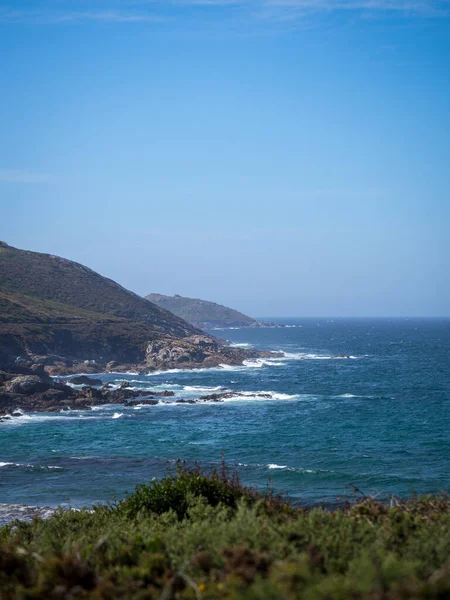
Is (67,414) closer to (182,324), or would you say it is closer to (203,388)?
(203,388)

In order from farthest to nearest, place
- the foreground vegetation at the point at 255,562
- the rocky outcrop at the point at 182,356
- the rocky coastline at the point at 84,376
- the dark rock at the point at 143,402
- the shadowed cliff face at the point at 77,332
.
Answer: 1. the rocky outcrop at the point at 182,356
2. the shadowed cliff face at the point at 77,332
3. the dark rock at the point at 143,402
4. the rocky coastline at the point at 84,376
5. the foreground vegetation at the point at 255,562

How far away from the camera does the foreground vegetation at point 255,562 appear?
5465 mm

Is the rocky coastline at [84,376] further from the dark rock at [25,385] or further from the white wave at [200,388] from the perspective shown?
the white wave at [200,388]

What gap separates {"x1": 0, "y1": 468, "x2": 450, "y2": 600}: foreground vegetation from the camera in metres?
5.46

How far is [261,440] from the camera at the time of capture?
36188mm

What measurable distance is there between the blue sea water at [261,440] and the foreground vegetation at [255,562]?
23.0 ft

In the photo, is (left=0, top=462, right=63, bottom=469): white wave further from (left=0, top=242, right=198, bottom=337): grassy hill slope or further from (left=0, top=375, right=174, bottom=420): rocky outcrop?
(left=0, top=242, right=198, bottom=337): grassy hill slope

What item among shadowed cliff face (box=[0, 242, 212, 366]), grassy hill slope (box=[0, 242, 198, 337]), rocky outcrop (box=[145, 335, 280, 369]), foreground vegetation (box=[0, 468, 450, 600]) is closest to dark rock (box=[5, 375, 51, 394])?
shadowed cliff face (box=[0, 242, 212, 366])

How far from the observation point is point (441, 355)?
290ft

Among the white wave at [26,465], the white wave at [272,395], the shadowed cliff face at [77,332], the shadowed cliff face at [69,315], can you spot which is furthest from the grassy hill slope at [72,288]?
the white wave at [26,465]

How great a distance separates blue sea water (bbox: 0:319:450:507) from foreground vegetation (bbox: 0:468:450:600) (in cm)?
700

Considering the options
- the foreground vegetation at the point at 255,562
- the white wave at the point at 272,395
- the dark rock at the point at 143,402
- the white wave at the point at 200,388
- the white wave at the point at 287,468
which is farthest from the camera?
the white wave at the point at 200,388

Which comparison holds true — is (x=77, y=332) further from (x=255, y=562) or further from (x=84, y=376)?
(x=255, y=562)

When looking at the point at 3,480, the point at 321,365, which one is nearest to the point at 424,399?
the point at 321,365
